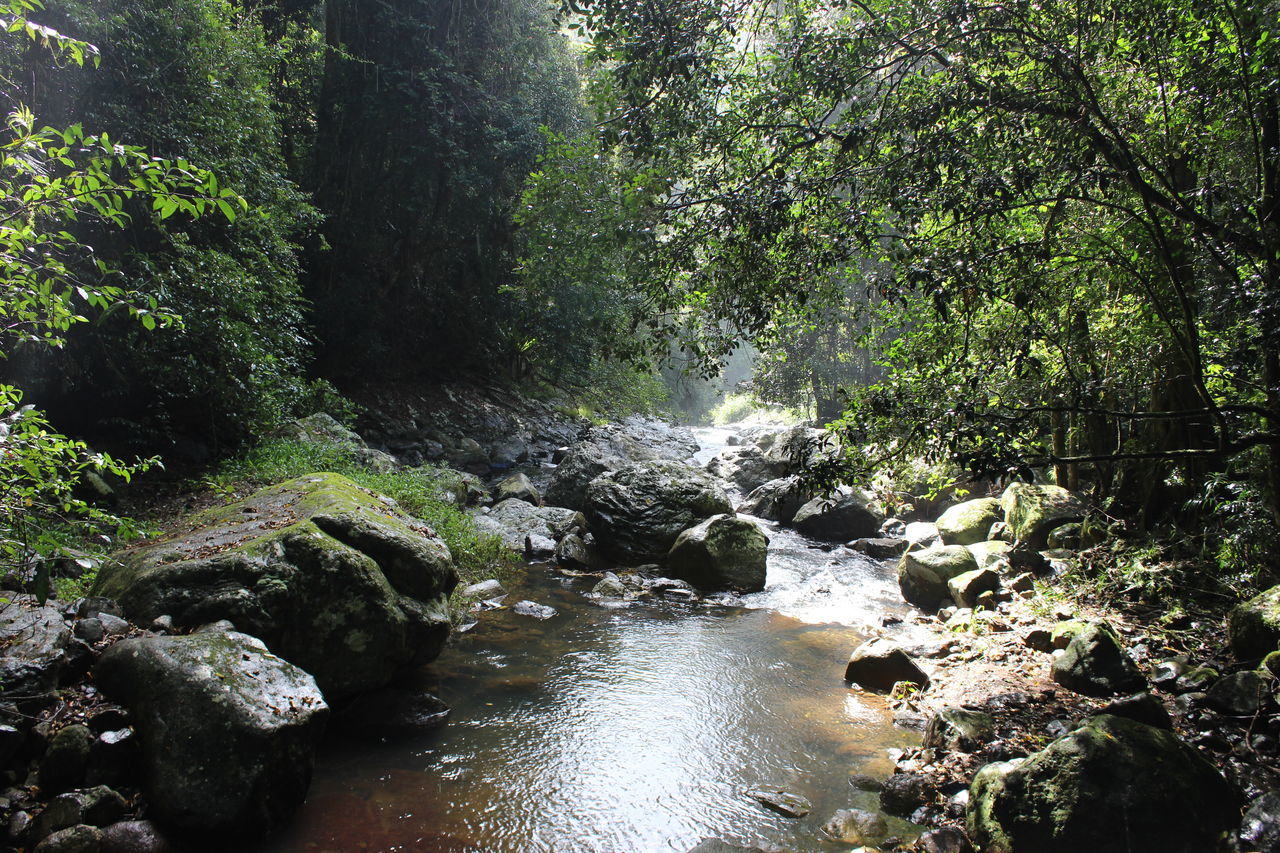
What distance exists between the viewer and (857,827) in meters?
4.10

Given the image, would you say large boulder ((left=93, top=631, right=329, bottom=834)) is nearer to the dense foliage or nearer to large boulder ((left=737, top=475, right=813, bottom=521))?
the dense foliage

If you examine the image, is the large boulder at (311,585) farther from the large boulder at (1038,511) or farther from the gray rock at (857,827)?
the large boulder at (1038,511)

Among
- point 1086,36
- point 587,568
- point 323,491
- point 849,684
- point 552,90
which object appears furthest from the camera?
point 552,90

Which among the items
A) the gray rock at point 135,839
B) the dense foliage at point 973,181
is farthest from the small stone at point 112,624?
the dense foliage at point 973,181

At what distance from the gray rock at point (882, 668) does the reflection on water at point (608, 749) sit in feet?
0.87

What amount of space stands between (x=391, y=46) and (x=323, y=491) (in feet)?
57.8

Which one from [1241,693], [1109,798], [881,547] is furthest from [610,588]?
[1241,693]

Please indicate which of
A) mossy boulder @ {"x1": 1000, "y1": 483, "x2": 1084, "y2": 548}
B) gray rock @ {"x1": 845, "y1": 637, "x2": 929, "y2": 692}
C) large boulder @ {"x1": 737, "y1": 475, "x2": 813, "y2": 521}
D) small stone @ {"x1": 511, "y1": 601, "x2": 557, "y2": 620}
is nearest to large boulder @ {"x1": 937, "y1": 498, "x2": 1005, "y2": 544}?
mossy boulder @ {"x1": 1000, "y1": 483, "x2": 1084, "y2": 548}

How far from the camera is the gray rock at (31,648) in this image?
355cm

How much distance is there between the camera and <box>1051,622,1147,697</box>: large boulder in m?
5.14

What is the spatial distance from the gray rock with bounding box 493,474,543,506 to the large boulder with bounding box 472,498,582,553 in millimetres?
395

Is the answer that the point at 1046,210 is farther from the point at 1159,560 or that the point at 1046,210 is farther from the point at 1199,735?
the point at 1199,735

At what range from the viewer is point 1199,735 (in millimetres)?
4348

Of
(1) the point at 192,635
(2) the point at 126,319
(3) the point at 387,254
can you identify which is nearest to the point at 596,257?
(1) the point at 192,635
